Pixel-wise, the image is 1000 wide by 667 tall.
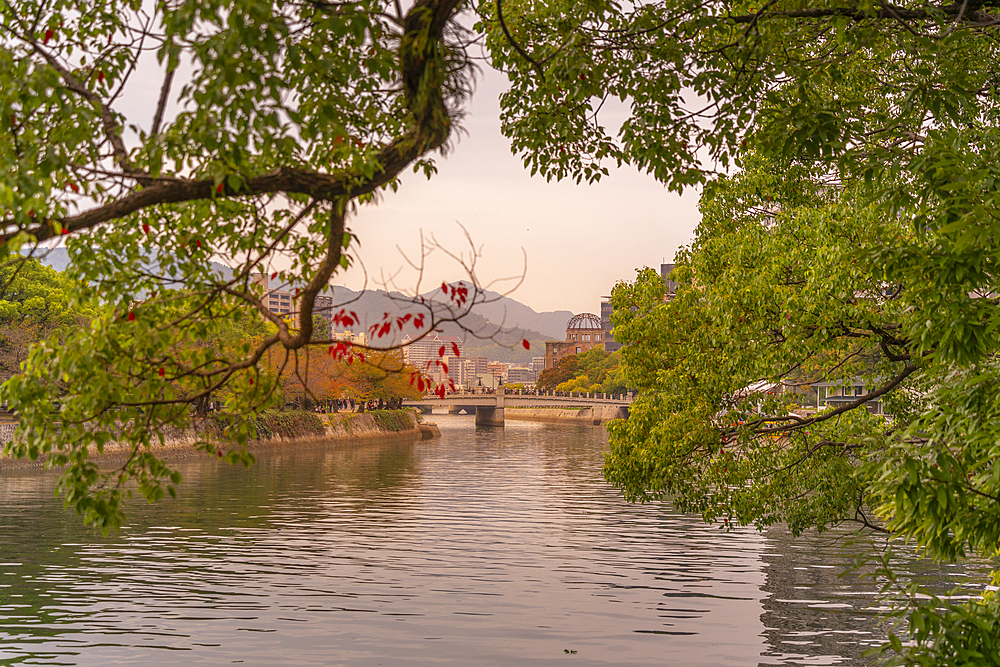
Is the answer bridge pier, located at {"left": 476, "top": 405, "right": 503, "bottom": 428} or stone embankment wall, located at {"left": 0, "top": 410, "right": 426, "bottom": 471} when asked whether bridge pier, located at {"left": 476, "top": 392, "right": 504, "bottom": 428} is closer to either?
bridge pier, located at {"left": 476, "top": 405, "right": 503, "bottom": 428}

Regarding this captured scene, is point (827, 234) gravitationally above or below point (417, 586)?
above

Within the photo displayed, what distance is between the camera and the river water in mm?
17188

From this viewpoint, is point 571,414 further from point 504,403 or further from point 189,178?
point 189,178

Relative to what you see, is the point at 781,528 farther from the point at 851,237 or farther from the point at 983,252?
the point at 983,252

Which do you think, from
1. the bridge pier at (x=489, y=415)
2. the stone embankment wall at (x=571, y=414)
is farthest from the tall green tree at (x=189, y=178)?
the stone embankment wall at (x=571, y=414)

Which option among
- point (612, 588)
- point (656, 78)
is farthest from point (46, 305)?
point (656, 78)

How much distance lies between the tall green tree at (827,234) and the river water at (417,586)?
1.90 metres

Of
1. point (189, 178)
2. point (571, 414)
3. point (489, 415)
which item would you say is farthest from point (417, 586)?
point (571, 414)

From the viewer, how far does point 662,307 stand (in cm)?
2053

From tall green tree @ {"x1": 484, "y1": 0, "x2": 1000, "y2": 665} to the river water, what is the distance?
6.24ft

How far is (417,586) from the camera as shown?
890 inches

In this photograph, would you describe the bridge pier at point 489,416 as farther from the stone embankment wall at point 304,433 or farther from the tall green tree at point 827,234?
the tall green tree at point 827,234

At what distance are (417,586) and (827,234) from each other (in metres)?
13.9

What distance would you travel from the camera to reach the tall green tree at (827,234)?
6.34m
